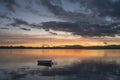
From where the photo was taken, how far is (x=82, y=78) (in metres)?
37.1

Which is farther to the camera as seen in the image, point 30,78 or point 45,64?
point 45,64

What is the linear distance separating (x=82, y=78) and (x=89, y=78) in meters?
1.25

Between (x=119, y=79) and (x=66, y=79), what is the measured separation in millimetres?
9081

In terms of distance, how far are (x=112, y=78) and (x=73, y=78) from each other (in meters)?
7.01

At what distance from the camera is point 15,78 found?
3631 cm

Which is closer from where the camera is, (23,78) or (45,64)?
(23,78)

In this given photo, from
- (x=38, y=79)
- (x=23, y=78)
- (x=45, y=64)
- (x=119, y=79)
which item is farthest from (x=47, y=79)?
(x=45, y=64)

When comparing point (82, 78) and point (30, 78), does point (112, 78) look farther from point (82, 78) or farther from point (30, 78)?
point (30, 78)

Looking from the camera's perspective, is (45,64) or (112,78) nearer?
(112,78)

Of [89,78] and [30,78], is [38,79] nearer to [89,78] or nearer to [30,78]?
[30,78]

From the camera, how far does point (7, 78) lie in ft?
118

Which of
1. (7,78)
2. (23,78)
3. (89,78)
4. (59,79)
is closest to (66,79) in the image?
(59,79)

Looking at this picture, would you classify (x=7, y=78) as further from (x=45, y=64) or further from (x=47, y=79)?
(x=45, y=64)

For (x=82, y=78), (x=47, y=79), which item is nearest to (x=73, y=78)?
(x=82, y=78)
